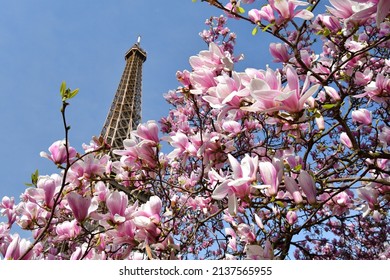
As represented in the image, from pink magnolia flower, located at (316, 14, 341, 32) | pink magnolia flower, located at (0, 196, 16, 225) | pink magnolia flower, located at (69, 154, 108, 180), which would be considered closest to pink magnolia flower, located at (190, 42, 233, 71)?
pink magnolia flower, located at (316, 14, 341, 32)

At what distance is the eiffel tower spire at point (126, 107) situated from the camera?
31734 millimetres

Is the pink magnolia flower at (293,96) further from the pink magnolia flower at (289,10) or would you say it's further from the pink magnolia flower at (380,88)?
the pink magnolia flower at (380,88)

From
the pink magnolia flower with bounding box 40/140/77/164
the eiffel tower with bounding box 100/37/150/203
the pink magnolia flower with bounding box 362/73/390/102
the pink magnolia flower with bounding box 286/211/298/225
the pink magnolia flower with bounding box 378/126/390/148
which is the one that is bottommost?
the pink magnolia flower with bounding box 286/211/298/225

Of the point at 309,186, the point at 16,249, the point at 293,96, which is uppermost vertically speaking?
the point at 293,96

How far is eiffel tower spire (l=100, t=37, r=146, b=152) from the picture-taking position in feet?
104

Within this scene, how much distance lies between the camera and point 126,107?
1309 inches

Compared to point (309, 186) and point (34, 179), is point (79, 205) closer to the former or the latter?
point (34, 179)

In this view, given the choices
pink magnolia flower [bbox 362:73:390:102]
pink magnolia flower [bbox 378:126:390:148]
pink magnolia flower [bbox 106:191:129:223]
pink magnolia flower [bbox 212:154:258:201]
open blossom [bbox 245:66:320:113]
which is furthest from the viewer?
pink magnolia flower [bbox 378:126:390:148]

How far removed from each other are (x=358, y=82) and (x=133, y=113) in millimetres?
30891

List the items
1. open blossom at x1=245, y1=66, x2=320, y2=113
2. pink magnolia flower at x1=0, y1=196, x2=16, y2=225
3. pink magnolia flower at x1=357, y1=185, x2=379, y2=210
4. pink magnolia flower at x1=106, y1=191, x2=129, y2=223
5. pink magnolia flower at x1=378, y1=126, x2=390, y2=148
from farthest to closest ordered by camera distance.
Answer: pink magnolia flower at x1=0, y1=196, x2=16, y2=225, pink magnolia flower at x1=378, y1=126, x2=390, y2=148, pink magnolia flower at x1=357, y1=185, x2=379, y2=210, pink magnolia flower at x1=106, y1=191, x2=129, y2=223, open blossom at x1=245, y1=66, x2=320, y2=113

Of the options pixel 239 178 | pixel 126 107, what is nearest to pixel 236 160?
pixel 239 178

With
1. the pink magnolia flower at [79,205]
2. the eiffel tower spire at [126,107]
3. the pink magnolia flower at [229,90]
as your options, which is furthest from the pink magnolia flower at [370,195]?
the eiffel tower spire at [126,107]

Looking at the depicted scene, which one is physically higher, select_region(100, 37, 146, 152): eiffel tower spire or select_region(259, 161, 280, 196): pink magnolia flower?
select_region(100, 37, 146, 152): eiffel tower spire

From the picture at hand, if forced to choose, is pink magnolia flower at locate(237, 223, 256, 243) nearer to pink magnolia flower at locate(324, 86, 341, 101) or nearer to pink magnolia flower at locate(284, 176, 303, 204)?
pink magnolia flower at locate(284, 176, 303, 204)
